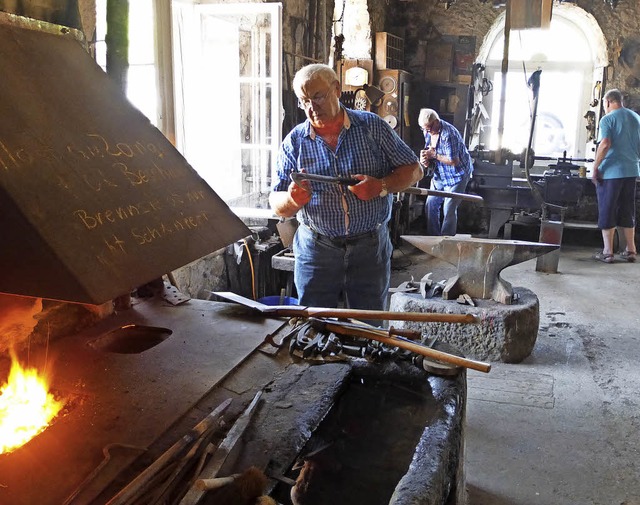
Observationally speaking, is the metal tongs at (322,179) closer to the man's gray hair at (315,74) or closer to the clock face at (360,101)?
the man's gray hair at (315,74)

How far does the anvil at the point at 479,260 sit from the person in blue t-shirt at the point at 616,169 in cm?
332

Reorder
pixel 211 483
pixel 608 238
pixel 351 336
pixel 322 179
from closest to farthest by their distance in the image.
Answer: pixel 211 483 → pixel 351 336 → pixel 322 179 → pixel 608 238

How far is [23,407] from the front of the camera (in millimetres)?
1689

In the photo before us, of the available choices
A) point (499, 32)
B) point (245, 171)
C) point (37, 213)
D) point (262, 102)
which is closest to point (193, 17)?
point (262, 102)

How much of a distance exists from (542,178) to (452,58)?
247 cm

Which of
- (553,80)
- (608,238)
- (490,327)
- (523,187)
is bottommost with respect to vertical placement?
(490,327)

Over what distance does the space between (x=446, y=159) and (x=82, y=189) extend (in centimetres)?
585

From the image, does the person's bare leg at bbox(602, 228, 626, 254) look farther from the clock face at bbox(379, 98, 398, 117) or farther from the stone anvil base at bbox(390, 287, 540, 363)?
the stone anvil base at bbox(390, 287, 540, 363)

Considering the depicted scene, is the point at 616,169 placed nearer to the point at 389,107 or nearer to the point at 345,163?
the point at 389,107

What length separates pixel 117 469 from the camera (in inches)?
55.0

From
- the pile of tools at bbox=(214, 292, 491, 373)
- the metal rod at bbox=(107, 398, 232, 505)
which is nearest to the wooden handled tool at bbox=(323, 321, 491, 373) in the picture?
the pile of tools at bbox=(214, 292, 491, 373)

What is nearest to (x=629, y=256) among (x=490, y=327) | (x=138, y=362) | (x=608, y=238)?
(x=608, y=238)

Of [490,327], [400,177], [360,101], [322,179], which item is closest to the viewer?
[322,179]

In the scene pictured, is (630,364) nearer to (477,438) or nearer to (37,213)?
(477,438)
